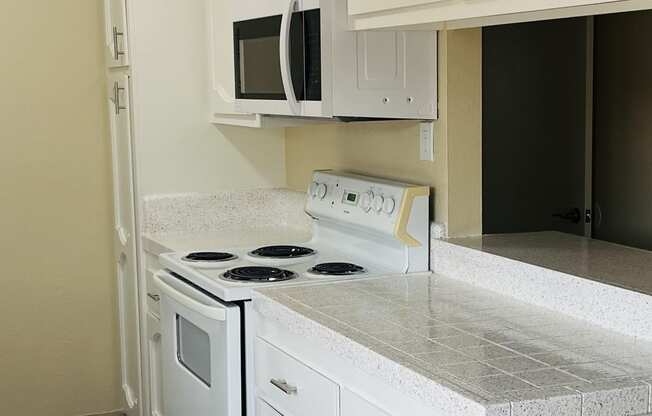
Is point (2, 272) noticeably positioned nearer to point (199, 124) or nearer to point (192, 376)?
point (199, 124)

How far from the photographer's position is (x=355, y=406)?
6.98ft

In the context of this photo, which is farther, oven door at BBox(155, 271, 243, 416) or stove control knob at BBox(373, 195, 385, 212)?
stove control knob at BBox(373, 195, 385, 212)

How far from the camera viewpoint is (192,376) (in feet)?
9.75

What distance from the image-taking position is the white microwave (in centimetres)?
265

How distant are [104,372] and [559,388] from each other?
9.57 feet

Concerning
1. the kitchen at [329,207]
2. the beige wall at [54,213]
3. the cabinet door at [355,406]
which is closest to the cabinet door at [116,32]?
the kitchen at [329,207]

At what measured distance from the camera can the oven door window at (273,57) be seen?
106 inches

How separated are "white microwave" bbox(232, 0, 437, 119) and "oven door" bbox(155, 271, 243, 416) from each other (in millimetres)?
635

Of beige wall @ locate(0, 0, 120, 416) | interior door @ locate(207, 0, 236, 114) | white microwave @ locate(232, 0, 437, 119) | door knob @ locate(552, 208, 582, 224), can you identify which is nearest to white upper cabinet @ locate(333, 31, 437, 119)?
white microwave @ locate(232, 0, 437, 119)

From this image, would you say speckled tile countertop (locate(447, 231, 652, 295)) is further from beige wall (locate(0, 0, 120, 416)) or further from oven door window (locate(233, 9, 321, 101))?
beige wall (locate(0, 0, 120, 416))

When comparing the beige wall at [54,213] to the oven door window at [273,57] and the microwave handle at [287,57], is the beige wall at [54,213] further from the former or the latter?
the microwave handle at [287,57]

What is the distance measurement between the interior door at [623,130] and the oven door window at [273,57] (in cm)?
139

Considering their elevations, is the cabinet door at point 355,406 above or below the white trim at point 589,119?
below

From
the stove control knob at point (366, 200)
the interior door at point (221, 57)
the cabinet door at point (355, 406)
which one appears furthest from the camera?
the interior door at point (221, 57)
